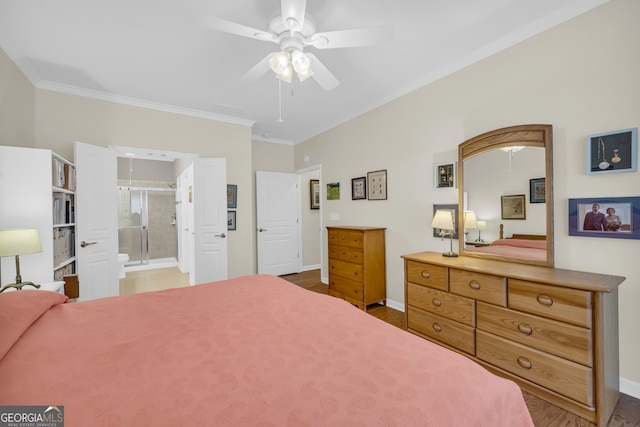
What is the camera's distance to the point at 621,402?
5.68ft

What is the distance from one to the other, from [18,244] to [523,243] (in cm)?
371

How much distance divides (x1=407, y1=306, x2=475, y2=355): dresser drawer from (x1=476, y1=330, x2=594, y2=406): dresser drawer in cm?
8

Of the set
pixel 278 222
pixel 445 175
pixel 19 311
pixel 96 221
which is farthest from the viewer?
pixel 278 222

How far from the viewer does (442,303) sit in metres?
2.28

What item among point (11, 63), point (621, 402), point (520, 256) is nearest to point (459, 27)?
point (520, 256)

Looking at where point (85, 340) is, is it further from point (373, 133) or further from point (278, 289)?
point (373, 133)

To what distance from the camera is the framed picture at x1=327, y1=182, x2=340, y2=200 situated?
4352 mm

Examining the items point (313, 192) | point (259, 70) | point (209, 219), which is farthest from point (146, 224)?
point (259, 70)

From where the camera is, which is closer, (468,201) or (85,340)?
(85,340)

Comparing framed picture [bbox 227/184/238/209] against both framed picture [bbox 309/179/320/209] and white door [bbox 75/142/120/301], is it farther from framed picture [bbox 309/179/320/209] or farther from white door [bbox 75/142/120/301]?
framed picture [bbox 309/179/320/209]

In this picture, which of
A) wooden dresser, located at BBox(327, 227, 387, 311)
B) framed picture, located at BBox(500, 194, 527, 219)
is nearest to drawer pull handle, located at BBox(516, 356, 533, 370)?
framed picture, located at BBox(500, 194, 527, 219)

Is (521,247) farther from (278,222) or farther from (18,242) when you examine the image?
(278,222)

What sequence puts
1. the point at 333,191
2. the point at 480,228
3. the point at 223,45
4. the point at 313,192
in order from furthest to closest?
the point at 313,192 → the point at 333,191 → the point at 480,228 → the point at 223,45

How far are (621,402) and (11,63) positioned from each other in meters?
5.43
